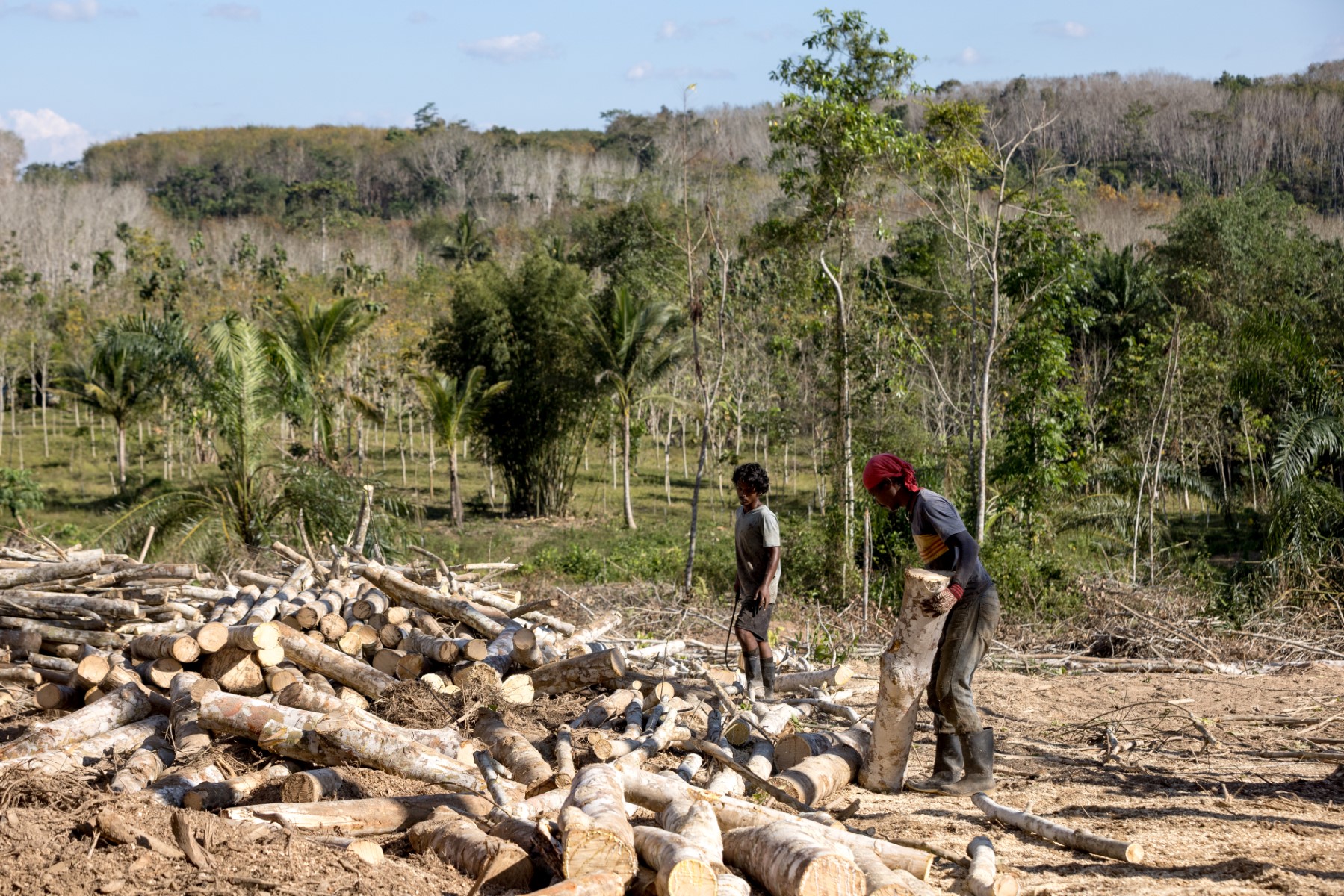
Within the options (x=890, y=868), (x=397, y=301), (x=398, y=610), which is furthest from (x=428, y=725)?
(x=397, y=301)

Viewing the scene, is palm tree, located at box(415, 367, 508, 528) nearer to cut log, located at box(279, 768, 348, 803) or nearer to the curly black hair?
the curly black hair

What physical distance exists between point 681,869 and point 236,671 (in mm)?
3461

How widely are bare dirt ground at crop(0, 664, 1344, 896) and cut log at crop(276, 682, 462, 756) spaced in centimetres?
30

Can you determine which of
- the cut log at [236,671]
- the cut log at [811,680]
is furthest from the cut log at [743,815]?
the cut log at [811,680]

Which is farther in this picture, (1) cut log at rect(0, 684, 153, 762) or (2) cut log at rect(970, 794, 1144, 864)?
(1) cut log at rect(0, 684, 153, 762)

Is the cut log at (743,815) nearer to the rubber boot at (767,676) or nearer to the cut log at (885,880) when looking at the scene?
the cut log at (885,880)

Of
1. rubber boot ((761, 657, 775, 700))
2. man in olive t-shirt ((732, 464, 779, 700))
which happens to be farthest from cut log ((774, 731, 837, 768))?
rubber boot ((761, 657, 775, 700))

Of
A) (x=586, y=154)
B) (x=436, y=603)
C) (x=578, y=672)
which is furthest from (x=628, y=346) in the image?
(x=586, y=154)

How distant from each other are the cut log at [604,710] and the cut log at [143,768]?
2.01m

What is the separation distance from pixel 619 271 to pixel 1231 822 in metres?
27.4

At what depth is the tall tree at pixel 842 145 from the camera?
12.4 metres

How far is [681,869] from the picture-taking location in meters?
3.26

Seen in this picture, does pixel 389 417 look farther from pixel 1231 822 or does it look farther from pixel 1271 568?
pixel 1231 822

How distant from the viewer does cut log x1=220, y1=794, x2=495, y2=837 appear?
3965mm
